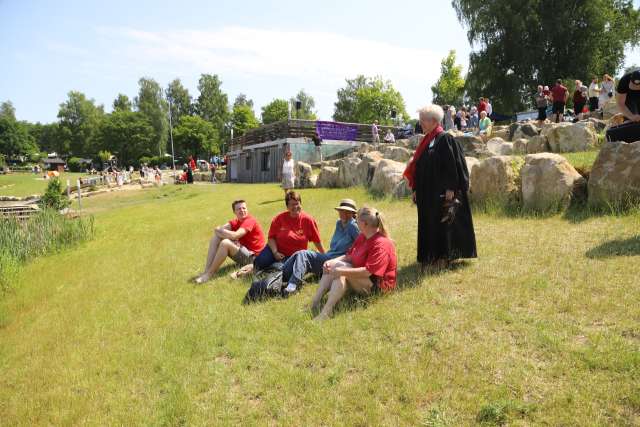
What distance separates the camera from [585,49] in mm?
32250

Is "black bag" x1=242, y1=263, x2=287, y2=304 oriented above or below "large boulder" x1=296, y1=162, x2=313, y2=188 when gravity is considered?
below

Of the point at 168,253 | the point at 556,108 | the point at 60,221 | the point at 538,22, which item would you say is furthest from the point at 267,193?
the point at 538,22

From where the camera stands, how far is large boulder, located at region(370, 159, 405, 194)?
12520mm

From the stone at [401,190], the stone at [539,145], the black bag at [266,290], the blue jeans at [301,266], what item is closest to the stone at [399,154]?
the stone at [539,145]

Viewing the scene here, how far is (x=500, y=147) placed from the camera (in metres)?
14.5

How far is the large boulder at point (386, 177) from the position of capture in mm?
12520

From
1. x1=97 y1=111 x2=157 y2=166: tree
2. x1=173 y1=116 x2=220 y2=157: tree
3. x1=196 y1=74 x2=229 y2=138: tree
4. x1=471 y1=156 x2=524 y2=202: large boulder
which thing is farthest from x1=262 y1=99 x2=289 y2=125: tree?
x1=471 y1=156 x2=524 y2=202: large boulder

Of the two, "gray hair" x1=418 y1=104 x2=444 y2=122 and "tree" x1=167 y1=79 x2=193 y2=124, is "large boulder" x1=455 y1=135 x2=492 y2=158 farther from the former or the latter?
"tree" x1=167 y1=79 x2=193 y2=124

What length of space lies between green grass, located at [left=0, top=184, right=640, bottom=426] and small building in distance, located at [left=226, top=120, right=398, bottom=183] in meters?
20.7

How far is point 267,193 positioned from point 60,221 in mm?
7970

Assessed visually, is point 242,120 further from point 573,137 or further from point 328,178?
point 573,137

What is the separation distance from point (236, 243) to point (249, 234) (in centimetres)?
28

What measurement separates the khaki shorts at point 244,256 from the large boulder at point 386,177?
6.21 metres

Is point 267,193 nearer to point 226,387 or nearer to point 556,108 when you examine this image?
point 556,108
